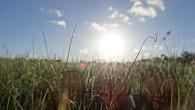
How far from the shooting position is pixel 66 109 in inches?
93.0

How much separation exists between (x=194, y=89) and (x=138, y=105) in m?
0.46

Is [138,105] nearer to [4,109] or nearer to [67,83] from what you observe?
[67,83]

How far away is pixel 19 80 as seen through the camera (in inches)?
115

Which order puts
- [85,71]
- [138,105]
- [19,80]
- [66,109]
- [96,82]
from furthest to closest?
1. [85,71]
2. [96,82]
3. [19,80]
4. [138,105]
5. [66,109]

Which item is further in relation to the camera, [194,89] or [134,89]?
[134,89]

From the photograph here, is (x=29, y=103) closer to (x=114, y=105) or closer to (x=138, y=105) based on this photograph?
(x=114, y=105)

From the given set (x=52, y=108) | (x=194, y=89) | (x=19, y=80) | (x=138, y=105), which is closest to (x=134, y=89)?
(x=138, y=105)

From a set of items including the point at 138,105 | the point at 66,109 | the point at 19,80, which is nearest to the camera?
the point at 66,109

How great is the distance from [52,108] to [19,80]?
1.61 feet

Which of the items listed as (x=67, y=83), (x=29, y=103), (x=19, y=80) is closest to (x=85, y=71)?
(x=67, y=83)

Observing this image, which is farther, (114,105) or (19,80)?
(19,80)

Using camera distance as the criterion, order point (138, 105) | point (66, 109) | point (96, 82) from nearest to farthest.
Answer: point (66, 109), point (138, 105), point (96, 82)

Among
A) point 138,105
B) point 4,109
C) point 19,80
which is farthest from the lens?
point 19,80

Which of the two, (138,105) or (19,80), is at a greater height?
(19,80)
